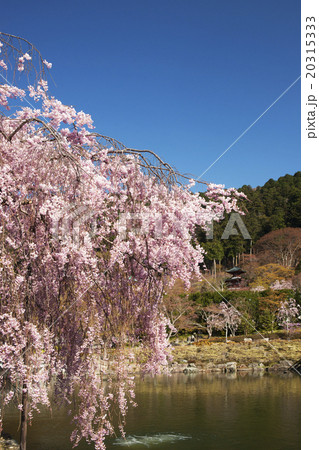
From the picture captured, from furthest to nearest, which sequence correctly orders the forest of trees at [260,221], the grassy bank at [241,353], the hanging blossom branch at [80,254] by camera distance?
the forest of trees at [260,221], the grassy bank at [241,353], the hanging blossom branch at [80,254]

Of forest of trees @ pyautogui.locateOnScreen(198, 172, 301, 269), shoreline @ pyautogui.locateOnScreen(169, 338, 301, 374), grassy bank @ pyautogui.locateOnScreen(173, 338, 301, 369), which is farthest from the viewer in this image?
forest of trees @ pyautogui.locateOnScreen(198, 172, 301, 269)

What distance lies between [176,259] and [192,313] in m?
26.1

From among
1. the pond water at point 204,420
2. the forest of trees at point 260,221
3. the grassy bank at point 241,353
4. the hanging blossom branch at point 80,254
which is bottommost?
the pond water at point 204,420

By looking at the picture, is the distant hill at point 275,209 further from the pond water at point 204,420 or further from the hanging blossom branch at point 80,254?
the hanging blossom branch at point 80,254

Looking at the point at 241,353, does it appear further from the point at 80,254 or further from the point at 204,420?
the point at 80,254

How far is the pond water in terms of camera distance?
33.9 ft

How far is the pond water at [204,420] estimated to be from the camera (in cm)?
1034

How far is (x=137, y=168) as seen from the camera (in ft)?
19.2

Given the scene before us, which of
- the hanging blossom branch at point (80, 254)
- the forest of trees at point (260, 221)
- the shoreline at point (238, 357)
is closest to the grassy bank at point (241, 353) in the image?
the shoreline at point (238, 357)

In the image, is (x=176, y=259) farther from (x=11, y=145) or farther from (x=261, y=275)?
(x=261, y=275)

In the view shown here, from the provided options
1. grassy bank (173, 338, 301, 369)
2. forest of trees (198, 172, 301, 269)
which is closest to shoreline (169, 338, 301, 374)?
grassy bank (173, 338, 301, 369)

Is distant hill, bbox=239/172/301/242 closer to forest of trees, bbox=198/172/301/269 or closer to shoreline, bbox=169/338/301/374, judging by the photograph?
forest of trees, bbox=198/172/301/269

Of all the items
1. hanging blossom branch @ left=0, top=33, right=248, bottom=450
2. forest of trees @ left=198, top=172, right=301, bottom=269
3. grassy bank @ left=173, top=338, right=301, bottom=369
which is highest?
forest of trees @ left=198, top=172, right=301, bottom=269
